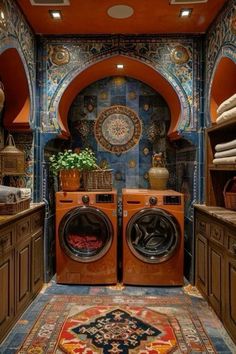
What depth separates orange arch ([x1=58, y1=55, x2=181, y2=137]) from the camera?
397cm

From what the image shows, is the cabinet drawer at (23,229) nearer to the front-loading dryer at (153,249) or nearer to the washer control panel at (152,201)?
the front-loading dryer at (153,249)

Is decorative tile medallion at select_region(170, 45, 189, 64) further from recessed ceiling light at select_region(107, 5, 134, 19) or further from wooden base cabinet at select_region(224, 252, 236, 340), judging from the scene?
wooden base cabinet at select_region(224, 252, 236, 340)

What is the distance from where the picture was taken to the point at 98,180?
3.92 meters

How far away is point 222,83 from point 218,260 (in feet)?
6.14

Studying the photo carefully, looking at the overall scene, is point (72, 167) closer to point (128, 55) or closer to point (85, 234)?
point (85, 234)

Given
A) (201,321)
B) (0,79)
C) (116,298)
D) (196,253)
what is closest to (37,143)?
(0,79)

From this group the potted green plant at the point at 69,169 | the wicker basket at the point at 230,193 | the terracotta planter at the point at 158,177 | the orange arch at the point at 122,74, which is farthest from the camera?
the terracotta planter at the point at 158,177

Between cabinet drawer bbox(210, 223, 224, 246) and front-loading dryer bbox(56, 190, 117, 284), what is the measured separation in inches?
45.6

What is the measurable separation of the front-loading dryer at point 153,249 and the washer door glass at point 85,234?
232 mm

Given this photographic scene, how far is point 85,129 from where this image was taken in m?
4.59

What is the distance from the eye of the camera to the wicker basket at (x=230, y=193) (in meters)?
3.11

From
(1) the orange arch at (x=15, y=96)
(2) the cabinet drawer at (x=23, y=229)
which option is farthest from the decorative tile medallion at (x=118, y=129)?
(2) the cabinet drawer at (x=23, y=229)

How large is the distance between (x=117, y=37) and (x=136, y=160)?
1.60m

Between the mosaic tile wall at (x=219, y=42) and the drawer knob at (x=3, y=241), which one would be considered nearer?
the drawer knob at (x=3, y=241)
